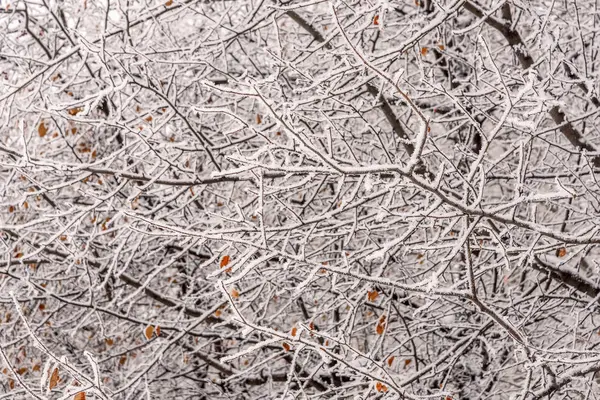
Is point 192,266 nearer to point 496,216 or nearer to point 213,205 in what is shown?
point 213,205

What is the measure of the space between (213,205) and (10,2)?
7.94 feet

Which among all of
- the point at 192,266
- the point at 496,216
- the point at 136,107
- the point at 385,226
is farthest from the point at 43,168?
the point at 192,266

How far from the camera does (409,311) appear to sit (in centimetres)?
536

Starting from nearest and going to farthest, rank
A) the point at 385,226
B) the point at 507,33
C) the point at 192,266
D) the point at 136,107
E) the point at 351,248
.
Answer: the point at 385,226 → the point at 507,33 → the point at 351,248 → the point at 136,107 → the point at 192,266

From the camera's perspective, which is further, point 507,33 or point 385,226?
point 507,33

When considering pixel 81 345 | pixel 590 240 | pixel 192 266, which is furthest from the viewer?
pixel 81 345

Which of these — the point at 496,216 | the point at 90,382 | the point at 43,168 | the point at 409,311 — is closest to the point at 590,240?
the point at 496,216

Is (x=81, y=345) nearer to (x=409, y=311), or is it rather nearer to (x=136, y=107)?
(x=136, y=107)

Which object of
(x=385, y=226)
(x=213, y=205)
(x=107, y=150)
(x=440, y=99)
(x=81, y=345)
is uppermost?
(x=440, y=99)

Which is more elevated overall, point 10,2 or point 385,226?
point 10,2

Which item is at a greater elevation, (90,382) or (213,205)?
(213,205)

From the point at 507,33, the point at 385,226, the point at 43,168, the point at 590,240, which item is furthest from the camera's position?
the point at 507,33

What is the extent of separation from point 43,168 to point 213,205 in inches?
118

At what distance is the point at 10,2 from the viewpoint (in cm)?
407
